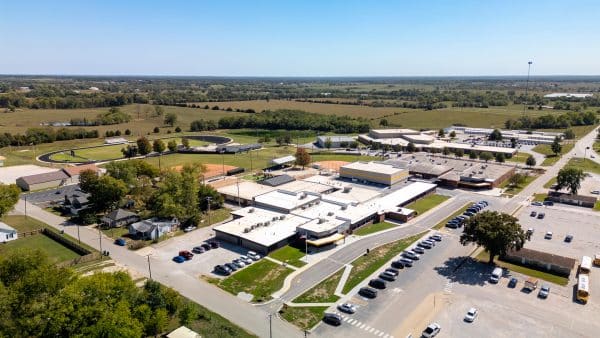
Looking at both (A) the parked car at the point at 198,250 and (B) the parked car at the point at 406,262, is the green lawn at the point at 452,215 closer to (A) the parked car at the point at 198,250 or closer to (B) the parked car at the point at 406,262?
(B) the parked car at the point at 406,262

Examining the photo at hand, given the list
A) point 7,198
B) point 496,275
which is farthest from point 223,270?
point 7,198

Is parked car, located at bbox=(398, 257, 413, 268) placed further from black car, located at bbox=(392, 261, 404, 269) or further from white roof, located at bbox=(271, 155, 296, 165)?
white roof, located at bbox=(271, 155, 296, 165)

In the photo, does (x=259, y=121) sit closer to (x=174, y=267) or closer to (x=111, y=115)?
(x=111, y=115)

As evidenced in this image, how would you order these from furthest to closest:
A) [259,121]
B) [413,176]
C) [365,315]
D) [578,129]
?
[259,121] < [578,129] < [413,176] < [365,315]

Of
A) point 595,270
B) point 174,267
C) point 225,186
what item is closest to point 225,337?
point 174,267

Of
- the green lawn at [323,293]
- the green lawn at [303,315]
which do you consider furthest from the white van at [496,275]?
the green lawn at [303,315]

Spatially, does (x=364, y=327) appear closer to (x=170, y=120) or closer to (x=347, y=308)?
(x=347, y=308)
